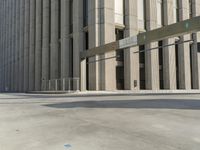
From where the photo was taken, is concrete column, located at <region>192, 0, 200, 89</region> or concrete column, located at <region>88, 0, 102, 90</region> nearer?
concrete column, located at <region>88, 0, 102, 90</region>

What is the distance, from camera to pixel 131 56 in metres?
28.4

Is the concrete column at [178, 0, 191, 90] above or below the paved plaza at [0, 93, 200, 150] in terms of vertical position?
above

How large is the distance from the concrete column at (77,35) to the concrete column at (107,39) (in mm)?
3249

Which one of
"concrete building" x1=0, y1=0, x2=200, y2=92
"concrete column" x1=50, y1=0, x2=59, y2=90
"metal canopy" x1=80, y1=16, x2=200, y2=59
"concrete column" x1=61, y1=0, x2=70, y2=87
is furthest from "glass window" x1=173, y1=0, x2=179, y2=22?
"concrete column" x1=50, y1=0, x2=59, y2=90

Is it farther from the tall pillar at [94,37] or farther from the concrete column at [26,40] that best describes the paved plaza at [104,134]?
the concrete column at [26,40]

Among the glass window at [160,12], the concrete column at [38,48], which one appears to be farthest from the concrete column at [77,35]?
the concrete column at [38,48]

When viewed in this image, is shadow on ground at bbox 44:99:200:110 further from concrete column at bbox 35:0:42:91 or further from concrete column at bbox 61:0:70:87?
concrete column at bbox 35:0:42:91

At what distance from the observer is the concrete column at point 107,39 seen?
1036 inches

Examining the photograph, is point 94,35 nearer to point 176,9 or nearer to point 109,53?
point 109,53

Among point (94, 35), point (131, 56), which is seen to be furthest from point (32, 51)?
point (131, 56)

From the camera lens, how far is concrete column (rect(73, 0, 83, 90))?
28550 millimetres

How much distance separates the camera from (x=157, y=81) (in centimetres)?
3056

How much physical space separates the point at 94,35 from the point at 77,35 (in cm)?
326

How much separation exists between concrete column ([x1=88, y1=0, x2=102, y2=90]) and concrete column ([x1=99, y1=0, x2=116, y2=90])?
0.44 meters
